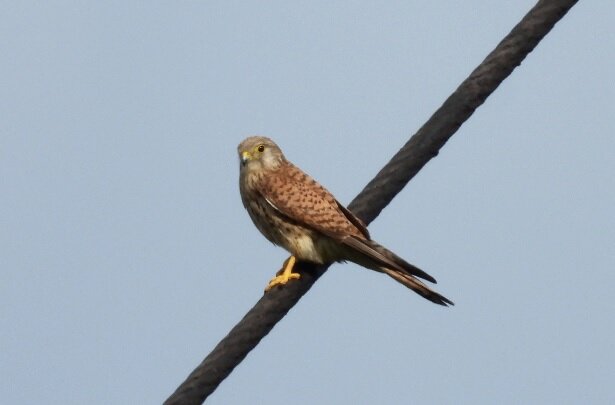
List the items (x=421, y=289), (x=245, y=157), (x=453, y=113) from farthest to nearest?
(x=245, y=157)
(x=421, y=289)
(x=453, y=113)

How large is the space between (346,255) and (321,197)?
12.2 inches

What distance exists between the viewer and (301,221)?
566 centimetres

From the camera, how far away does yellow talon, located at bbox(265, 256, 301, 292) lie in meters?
4.92

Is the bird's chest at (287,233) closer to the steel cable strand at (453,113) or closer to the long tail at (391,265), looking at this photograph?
the long tail at (391,265)

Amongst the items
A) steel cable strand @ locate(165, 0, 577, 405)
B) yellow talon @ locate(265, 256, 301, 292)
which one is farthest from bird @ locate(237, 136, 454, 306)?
steel cable strand @ locate(165, 0, 577, 405)

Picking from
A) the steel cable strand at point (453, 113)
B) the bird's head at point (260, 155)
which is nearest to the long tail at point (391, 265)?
Result: the steel cable strand at point (453, 113)

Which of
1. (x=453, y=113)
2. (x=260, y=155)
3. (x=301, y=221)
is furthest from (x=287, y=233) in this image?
(x=453, y=113)

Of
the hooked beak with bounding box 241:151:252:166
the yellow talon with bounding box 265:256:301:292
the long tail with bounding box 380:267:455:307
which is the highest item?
the hooked beak with bounding box 241:151:252:166

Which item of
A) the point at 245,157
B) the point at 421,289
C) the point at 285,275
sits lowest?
the point at 285,275

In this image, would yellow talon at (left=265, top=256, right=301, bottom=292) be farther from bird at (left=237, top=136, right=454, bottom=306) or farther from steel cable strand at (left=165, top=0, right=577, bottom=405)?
steel cable strand at (left=165, top=0, right=577, bottom=405)

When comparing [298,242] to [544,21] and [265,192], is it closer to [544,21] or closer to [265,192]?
[265,192]

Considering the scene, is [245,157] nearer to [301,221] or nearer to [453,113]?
[301,221]

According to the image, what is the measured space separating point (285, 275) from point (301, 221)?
0.57 m

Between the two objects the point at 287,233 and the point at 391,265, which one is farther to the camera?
the point at 287,233
